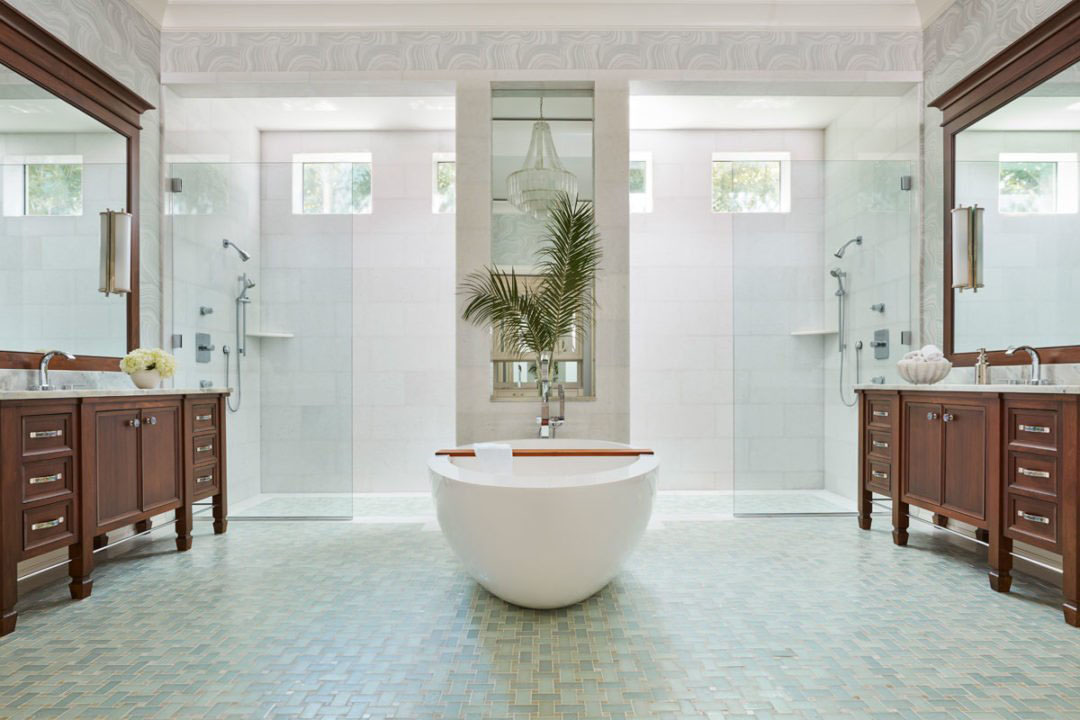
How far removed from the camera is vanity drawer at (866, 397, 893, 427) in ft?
10.7

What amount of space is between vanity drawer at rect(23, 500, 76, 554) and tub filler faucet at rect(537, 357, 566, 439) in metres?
2.23

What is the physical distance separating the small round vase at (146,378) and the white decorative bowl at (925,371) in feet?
12.4

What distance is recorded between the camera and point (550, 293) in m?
3.75

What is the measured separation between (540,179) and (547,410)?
1.45 m

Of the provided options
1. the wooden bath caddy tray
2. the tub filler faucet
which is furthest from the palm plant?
the wooden bath caddy tray

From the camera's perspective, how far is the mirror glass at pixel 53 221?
2574mm

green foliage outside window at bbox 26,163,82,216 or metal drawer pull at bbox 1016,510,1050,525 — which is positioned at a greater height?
green foliage outside window at bbox 26,163,82,216

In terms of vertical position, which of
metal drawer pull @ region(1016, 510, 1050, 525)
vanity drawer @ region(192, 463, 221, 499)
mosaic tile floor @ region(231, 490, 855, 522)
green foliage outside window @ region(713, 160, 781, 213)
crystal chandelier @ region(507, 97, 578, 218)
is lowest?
mosaic tile floor @ region(231, 490, 855, 522)

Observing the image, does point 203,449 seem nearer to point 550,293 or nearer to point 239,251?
point 239,251

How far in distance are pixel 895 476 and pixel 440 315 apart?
3.26 m

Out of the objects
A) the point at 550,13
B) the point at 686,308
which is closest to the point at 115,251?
the point at 550,13

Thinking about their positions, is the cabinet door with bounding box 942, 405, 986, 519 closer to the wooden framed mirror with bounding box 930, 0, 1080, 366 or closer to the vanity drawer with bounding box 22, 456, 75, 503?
the wooden framed mirror with bounding box 930, 0, 1080, 366

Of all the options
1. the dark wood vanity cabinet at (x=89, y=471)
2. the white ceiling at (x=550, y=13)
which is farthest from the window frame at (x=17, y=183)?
the white ceiling at (x=550, y=13)

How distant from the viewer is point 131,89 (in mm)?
3459
